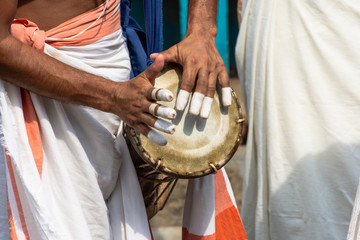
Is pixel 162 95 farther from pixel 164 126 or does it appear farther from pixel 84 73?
pixel 84 73

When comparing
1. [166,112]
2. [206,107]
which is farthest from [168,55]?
[166,112]

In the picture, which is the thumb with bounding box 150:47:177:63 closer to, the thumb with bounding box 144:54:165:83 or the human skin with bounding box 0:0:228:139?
the human skin with bounding box 0:0:228:139

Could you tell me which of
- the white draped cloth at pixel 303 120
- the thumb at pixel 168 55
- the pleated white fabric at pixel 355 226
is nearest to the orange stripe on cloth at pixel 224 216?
the thumb at pixel 168 55

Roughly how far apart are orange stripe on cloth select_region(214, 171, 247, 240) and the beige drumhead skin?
9.3 inches

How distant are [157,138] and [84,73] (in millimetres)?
292

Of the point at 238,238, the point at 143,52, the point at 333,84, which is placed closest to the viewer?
the point at 238,238

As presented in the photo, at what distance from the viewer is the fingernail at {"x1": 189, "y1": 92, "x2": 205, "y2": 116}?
172 cm

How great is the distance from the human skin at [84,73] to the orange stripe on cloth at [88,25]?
0.08 feet

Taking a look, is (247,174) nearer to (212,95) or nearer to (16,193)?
(212,95)

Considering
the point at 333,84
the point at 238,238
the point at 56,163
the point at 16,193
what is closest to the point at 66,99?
the point at 56,163

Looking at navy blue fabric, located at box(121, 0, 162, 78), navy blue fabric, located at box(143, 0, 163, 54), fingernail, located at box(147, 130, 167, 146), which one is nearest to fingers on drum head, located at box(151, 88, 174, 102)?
fingernail, located at box(147, 130, 167, 146)

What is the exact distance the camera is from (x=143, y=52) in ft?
7.23

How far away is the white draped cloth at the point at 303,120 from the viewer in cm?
267

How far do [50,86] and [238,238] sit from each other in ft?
Result: 2.90
